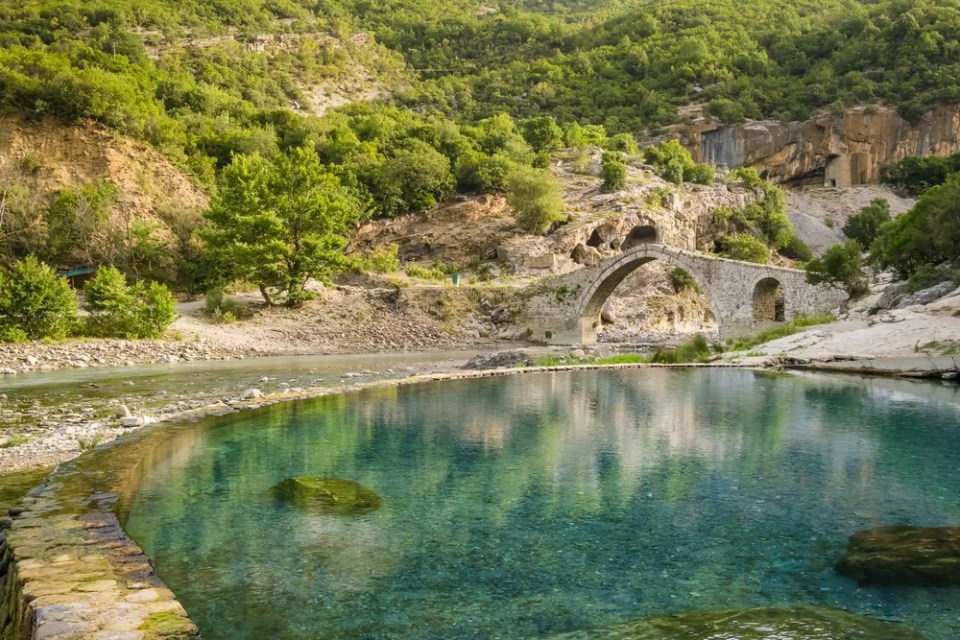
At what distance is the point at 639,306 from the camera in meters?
39.8

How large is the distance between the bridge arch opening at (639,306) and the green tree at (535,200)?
6.21 meters

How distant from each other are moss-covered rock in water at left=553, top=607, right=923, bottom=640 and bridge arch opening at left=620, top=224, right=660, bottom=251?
4114 cm

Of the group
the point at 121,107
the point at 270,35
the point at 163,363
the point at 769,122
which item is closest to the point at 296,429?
the point at 163,363

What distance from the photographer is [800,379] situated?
45.5 feet

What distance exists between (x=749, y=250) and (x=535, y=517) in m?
43.0

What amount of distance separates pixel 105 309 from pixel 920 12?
253 ft

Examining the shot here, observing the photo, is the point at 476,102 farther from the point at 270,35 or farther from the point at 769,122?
the point at 769,122

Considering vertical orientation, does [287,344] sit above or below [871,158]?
below

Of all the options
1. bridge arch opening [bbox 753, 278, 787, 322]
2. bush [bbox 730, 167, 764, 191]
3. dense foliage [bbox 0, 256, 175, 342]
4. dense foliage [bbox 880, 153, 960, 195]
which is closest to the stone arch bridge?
bridge arch opening [bbox 753, 278, 787, 322]

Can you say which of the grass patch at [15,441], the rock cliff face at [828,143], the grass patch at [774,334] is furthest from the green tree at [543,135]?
the grass patch at [15,441]

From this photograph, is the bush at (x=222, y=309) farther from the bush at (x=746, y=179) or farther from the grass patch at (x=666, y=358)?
the bush at (x=746, y=179)

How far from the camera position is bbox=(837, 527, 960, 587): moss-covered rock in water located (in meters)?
3.61

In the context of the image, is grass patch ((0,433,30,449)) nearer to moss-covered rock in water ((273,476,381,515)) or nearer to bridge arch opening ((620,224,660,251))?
moss-covered rock in water ((273,476,381,515))

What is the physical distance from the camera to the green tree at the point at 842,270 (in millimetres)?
25484
